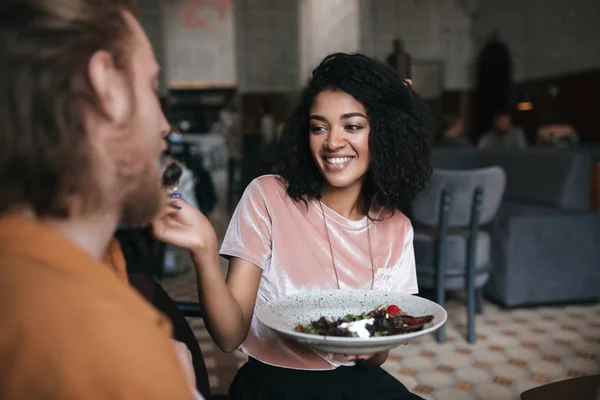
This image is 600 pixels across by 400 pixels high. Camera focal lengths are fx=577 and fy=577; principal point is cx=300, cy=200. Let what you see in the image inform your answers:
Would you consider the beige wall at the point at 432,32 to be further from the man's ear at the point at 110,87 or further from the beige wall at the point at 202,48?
the man's ear at the point at 110,87

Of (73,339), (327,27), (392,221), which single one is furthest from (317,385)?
(327,27)

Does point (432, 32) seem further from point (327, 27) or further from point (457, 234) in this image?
point (457, 234)

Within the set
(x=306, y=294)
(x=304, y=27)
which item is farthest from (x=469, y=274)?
(x=304, y=27)

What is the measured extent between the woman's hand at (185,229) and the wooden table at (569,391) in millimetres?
784

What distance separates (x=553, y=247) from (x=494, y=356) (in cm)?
124

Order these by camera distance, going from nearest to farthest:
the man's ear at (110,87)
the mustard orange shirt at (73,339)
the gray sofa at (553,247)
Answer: the mustard orange shirt at (73,339)
the man's ear at (110,87)
the gray sofa at (553,247)

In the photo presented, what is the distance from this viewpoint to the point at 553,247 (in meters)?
4.30

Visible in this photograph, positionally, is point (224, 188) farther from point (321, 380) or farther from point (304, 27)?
point (321, 380)

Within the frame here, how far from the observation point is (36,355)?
1.73 ft

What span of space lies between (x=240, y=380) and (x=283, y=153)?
0.69 meters

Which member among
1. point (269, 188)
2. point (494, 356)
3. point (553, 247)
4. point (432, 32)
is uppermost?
point (432, 32)

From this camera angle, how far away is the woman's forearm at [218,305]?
1270 mm

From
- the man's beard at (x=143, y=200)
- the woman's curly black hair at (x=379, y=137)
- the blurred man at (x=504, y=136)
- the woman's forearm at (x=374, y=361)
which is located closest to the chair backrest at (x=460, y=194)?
the woman's curly black hair at (x=379, y=137)

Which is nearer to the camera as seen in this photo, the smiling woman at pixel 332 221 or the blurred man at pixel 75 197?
the blurred man at pixel 75 197
